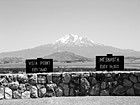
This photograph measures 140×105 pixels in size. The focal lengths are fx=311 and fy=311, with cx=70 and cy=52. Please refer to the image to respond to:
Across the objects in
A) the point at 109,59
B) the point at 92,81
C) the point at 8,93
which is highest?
the point at 109,59

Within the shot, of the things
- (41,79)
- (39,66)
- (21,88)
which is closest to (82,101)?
(41,79)

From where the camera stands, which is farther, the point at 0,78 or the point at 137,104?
the point at 0,78

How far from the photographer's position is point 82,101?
12.3 meters

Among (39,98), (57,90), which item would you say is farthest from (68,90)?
(39,98)

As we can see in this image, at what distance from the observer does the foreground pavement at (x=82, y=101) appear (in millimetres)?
11952

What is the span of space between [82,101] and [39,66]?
3439 millimetres

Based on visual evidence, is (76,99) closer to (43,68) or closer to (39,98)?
(39,98)

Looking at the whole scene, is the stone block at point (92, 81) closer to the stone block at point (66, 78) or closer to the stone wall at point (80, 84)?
the stone wall at point (80, 84)

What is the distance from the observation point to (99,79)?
547 inches

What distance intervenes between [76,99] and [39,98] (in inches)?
67.3

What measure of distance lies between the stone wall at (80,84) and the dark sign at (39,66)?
1.14 meters

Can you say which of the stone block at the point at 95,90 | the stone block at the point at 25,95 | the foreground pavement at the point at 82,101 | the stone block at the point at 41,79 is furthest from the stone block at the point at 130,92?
the stone block at the point at 25,95

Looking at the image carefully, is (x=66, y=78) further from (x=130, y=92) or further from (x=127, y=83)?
(x=130, y=92)

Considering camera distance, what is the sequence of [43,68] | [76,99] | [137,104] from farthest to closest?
[43,68] → [76,99] → [137,104]
